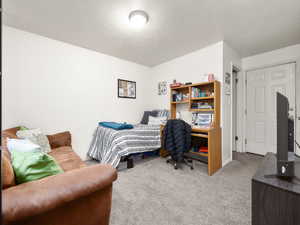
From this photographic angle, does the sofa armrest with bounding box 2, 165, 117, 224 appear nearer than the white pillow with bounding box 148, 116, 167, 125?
Yes

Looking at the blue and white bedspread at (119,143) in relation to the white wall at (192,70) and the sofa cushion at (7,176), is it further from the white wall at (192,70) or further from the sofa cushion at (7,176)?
the sofa cushion at (7,176)

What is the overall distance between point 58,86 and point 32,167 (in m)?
2.15

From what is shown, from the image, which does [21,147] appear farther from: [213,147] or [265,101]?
[265,101]

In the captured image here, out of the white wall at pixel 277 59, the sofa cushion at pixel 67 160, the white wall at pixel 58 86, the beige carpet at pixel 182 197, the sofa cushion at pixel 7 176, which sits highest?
the white wall at pixel 277 59

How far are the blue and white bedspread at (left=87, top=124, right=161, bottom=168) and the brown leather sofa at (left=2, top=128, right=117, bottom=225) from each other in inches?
52.2

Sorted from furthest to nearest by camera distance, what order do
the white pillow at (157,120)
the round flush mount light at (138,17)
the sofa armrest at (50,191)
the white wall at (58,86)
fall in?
the white pillow at (157,120) < the white wall at (58,86) < the round flush mount light at (138,17) < the sofa armrest at (50,191)

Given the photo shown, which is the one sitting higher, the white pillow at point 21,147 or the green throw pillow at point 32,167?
the white pillow at point 21,147

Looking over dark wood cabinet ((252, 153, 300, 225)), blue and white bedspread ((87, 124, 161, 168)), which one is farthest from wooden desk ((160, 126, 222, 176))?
dark wood cabinet ((252, 153, 300, 225))

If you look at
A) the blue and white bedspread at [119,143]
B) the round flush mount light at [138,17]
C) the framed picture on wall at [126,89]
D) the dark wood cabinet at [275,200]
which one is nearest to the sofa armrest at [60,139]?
the blue and white bedspread at [119,143]

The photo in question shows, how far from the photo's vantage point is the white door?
2777mm

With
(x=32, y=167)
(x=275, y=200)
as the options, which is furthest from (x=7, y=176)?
(x=275, y=200)

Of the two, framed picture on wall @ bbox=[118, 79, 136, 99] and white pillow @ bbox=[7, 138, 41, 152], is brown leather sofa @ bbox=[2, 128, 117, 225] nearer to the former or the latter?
white pillow @ bbox=[7, 138, 41, 152]

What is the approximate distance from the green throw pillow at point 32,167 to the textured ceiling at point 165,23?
5.98 ft

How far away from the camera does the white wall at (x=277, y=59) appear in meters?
2.63
